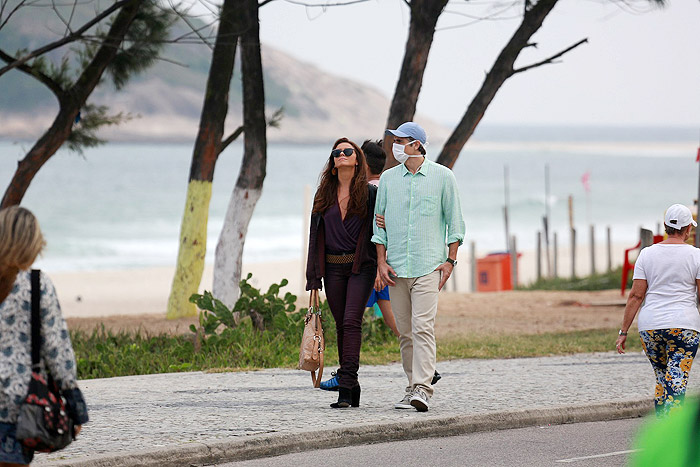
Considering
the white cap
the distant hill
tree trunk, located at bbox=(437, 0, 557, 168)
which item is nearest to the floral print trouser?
the white cap

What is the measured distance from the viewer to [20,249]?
4242 mm

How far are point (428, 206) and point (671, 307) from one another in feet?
6.11

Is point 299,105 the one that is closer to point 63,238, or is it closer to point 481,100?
point 63,238

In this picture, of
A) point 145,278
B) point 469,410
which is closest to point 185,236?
point 469,410

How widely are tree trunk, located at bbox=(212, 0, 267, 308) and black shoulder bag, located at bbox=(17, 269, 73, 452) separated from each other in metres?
9.40

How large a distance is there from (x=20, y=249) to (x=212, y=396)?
447cm

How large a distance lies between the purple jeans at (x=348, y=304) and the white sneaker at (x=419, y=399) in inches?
18.0

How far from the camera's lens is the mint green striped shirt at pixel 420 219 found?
7602mm

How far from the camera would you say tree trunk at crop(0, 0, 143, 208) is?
14.2 m

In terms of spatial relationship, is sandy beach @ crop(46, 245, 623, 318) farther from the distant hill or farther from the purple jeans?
the distant hill

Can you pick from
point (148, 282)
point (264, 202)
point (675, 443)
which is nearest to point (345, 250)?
point (675, 443)

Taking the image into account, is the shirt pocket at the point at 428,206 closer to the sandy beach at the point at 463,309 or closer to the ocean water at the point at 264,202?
the sandy beach at the point at 463,309

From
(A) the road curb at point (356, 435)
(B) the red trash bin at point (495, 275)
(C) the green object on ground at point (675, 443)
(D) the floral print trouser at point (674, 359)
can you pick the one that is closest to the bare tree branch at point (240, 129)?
(A) the road curb at point (356, 435)

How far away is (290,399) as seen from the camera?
27.4 ft
